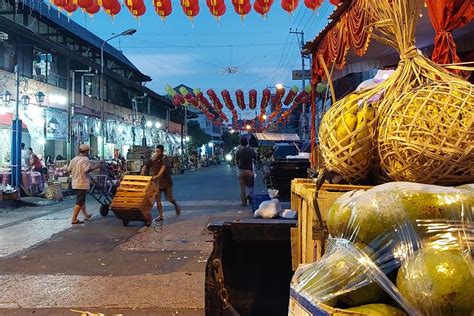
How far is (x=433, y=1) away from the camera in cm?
442

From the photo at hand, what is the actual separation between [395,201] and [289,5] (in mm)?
9503

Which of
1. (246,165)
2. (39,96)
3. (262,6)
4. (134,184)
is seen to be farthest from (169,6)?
(39,96)

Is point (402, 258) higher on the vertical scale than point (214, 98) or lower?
lower

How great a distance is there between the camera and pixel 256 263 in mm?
3215

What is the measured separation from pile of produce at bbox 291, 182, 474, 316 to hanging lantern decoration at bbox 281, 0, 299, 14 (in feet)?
30.6

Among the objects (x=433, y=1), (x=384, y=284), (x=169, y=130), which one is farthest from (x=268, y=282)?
(x=169, y=130)

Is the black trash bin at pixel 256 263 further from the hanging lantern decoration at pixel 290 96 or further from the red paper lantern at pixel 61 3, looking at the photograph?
the hanging lantern decoration at pixel 290 96

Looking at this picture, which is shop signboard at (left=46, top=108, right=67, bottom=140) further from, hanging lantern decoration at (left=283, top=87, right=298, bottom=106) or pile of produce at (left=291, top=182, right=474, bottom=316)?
pile of produce at (left=291, top=182, right=474, bottom=316)

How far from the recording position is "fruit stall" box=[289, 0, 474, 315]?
1.39 m

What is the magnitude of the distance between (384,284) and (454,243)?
0.82ft

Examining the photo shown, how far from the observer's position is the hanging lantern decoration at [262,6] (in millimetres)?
10258

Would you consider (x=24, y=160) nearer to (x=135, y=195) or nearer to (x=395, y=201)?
(x=135, y=195)

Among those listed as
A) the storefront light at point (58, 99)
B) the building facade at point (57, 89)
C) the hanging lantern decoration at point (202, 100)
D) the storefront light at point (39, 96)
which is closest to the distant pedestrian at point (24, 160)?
the building facade at point (57, 89)

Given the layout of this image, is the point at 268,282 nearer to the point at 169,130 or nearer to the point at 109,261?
the point at 109,261
